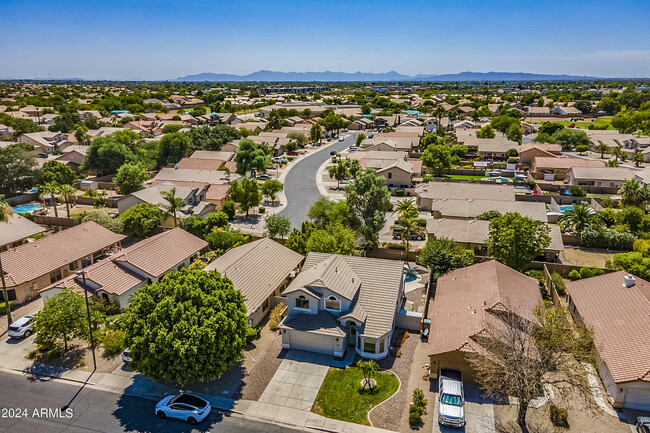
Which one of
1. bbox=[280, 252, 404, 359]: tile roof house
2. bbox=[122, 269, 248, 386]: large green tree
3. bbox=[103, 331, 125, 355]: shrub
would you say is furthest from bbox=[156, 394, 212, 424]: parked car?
bbox=[280, 252, 404, 359]: tile roof house

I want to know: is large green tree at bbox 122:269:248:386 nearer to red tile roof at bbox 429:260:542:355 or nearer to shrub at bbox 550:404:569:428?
red tile roof at bbox 429:260:542:355

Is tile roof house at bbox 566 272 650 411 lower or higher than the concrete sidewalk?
higher

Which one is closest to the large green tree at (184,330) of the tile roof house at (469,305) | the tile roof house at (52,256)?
the tile roof house at (469,305)

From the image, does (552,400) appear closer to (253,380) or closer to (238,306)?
(253,380)

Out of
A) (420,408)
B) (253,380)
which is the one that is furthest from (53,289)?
(420,408)

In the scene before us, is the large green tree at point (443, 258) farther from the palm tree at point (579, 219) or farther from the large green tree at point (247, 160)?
the large green tree at point (247, 160)

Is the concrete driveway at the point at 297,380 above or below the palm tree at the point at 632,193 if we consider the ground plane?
below
